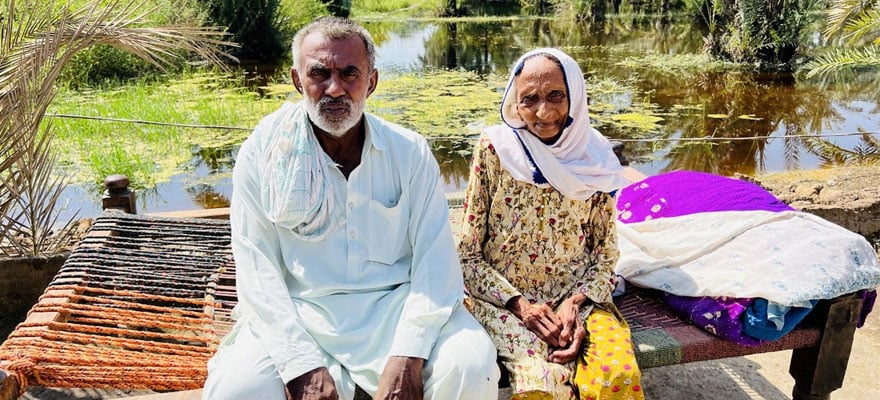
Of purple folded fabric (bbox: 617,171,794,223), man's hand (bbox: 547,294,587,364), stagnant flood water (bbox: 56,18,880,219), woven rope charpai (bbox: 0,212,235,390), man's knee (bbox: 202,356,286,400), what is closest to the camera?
man's knee (bbox: 202,356,286,400)

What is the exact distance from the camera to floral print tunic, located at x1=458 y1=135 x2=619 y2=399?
235 centimetres

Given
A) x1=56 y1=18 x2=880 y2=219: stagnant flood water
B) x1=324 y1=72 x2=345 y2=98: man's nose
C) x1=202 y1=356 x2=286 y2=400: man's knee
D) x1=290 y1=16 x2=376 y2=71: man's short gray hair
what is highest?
x1=290 y1=16 x2=376 y2=71: man's short gray hair

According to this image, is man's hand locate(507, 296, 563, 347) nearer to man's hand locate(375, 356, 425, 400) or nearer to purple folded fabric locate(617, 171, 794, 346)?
man's hand locate(375, 356, 425, 400)

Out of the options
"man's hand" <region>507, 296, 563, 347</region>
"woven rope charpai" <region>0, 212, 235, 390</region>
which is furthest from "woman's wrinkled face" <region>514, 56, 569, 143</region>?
"woven rope charpai" <region>0, 212, 235, 390</region>

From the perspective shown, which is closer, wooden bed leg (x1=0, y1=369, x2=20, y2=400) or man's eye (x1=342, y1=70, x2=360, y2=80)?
wooden bed leg (x1=0, y1=369, x2=20, y2=400)

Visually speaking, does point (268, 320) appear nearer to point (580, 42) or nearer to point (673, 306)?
point (673, 306)

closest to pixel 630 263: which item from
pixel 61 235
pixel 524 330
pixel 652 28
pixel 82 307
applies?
pixel 524 330

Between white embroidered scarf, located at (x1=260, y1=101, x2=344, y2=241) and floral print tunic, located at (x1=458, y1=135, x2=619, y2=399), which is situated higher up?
white embroidered scarf, located at (x1=260, y1=101, x2=344, y2=241)

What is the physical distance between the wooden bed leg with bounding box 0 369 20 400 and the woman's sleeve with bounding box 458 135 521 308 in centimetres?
146

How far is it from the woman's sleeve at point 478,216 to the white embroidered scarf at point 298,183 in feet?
1.62

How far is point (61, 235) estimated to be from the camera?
13.1 feet

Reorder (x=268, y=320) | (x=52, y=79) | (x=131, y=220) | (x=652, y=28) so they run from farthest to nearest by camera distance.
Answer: (x=652, y=28), (x=131, y=220), (x=52, y=79), (x=268, y=320)

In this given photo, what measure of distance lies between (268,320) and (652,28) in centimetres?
2110

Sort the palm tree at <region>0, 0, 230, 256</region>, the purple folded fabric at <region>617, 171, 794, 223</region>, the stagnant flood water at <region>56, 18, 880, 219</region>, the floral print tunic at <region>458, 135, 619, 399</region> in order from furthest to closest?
the stagnant flood water at <region>56, 18, 880, 219</region> < the palm tree at <region>0, 0, 230, 256</region> < the purple folded fabric at <region>617, 171, 794, 223</region> < the floral print tunic at <region>458, 135, 619, 399</region>
